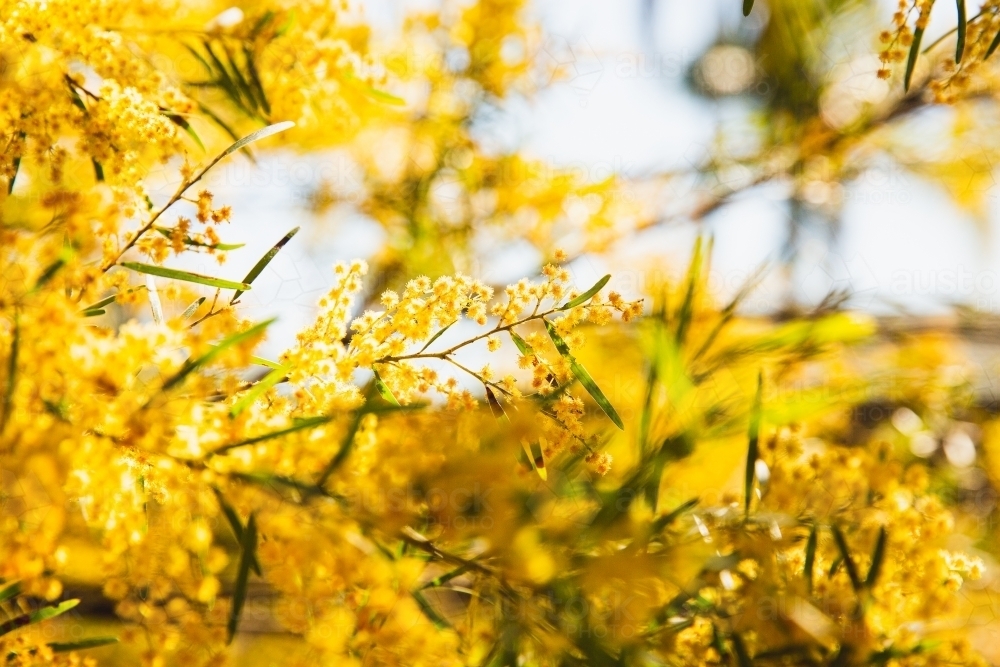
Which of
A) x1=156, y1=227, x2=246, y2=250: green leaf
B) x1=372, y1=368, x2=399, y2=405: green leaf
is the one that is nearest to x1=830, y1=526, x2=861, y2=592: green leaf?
x1=372, y1=368, x2=399, y2=405: green leaf

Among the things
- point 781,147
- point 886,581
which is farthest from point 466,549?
point 781,147

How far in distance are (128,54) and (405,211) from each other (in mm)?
915

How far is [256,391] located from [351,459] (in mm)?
106

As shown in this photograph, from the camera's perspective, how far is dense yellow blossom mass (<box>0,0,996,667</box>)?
0.48 metres

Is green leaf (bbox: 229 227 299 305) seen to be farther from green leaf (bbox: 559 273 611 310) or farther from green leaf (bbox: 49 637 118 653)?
green leaf (bbox: 49 637 118 653)

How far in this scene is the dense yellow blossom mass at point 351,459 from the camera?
0.48 metres

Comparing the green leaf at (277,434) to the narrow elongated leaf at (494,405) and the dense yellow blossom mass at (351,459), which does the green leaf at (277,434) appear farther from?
the narrow elongated leaf at (494,405)

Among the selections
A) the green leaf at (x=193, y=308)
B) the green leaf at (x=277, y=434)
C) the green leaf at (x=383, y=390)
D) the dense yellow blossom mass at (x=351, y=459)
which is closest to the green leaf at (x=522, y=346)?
the dense yellow blossom mass at (x=351, y=459)

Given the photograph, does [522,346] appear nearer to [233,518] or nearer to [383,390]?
[383,390]

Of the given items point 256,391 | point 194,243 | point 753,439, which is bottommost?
point 753,439

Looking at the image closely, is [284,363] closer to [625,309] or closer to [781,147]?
[625,309]

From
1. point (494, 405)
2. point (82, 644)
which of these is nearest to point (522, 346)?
point (494, 405)

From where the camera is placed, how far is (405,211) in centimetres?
169

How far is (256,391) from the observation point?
0.58 meters
